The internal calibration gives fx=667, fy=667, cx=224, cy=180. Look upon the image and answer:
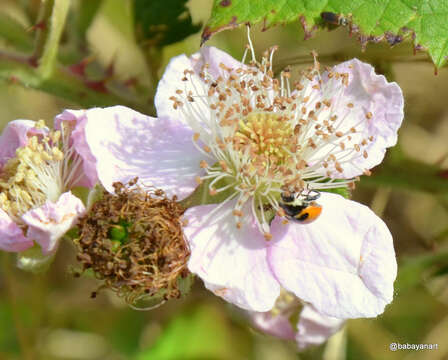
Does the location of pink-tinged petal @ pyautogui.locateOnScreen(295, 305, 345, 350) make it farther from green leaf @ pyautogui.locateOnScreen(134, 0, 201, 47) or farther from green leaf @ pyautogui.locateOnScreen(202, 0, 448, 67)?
green leaf @ pyautogui.locateOnScreen(134, 0, 201, 47)

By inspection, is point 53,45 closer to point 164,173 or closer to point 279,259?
point 164,173

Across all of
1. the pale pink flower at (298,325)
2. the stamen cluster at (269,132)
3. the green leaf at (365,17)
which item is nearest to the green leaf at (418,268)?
the pale pink flower at (298,325)

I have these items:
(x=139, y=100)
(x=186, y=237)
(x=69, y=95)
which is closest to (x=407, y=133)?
(x=139, y=100)

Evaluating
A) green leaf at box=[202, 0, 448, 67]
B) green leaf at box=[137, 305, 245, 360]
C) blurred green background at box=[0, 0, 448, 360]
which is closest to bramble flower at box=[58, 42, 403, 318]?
green leaf at box=[202, 0, 448, 67]

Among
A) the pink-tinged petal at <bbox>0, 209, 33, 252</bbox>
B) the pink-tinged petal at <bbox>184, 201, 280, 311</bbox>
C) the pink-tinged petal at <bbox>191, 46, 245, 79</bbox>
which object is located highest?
the pink-tinged petal at <bbox>191, 46, 245, 79</bbox>

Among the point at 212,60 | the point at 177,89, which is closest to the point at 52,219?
the point at 177,89

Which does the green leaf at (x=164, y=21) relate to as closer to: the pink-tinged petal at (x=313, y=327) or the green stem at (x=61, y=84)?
the green stem at (x=61, y=84)
